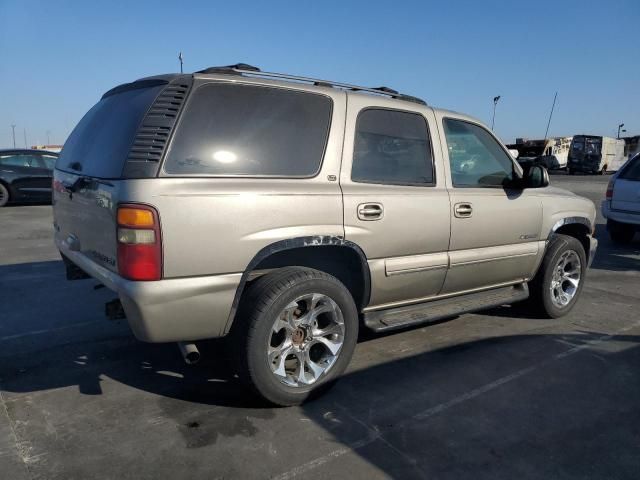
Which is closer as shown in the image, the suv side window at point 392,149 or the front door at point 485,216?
the suv side window at point 392,149

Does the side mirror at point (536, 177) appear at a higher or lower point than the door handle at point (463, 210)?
higher

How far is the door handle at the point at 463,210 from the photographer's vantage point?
3.88 meters

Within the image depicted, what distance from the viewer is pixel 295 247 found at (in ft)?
10.0

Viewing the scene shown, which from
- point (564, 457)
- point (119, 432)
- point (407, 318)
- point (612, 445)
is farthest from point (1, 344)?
point (612, 445)

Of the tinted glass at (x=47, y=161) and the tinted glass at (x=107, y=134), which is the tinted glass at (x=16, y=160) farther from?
the tinted glass at (x=107, y=134)

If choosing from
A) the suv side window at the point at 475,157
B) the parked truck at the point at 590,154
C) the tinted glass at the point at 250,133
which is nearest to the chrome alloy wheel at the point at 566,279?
the suv side window at the point at 475,157

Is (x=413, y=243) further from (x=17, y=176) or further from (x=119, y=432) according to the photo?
(x=17, y=176)

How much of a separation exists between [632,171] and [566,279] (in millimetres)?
4791

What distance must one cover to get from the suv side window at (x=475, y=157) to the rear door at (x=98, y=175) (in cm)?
226

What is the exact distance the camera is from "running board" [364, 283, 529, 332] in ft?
11.9

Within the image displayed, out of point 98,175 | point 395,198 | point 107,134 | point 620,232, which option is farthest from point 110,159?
point 620,232

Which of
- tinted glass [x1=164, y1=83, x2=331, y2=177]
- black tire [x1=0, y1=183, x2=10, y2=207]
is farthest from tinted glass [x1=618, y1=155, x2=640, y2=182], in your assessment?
black tire [x1=0, y1=183, x2=10, y2=207]

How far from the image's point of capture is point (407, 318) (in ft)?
12.2

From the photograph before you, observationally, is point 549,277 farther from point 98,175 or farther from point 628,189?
point 628,189
